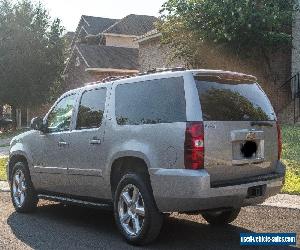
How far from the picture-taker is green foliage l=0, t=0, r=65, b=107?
113 ft

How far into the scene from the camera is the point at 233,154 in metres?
5.42

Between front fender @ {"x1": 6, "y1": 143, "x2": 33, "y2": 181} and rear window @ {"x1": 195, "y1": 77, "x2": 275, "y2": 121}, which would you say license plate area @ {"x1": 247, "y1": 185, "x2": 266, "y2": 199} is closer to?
rear window @ {"x1": 195, "y1": 77, "x2": 275, "y2": 121}

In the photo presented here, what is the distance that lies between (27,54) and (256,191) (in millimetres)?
31679

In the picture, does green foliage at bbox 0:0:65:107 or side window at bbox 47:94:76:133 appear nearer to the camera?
side window at bbox 47:94:76:133

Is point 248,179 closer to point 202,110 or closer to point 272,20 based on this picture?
point 202,110

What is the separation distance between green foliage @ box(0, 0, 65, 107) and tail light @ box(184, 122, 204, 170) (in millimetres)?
30965

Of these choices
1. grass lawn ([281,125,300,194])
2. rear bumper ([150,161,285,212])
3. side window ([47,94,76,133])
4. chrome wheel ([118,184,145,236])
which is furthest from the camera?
grass lawn ([281,125,300,194])

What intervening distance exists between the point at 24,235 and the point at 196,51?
1789cm

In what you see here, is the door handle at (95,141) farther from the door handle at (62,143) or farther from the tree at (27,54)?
the tree at (27,54)

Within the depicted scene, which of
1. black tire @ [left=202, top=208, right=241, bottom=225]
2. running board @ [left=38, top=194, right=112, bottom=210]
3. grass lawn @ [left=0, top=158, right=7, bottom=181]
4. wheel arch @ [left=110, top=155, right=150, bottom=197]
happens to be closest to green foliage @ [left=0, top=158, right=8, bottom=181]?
grass lawn @ [left=0, top=158, right=7, bottom=181]

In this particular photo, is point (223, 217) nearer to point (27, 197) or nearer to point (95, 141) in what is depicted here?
point (95, 141)

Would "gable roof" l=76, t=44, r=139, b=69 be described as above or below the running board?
above

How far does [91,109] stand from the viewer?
22.1ft

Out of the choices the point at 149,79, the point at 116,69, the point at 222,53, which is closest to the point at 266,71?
the point at 222,53
